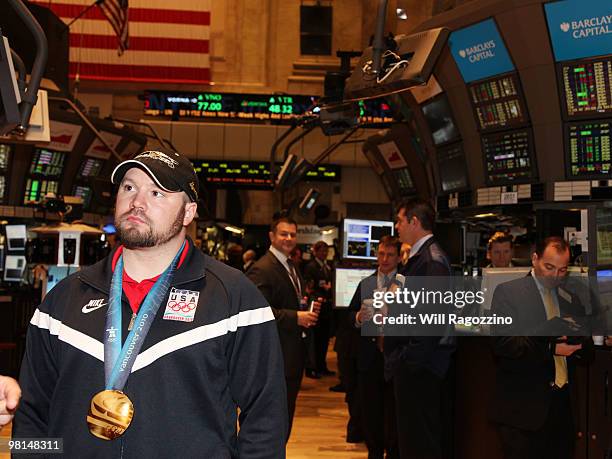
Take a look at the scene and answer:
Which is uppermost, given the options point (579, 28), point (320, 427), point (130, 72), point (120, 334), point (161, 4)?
point (161, 4)

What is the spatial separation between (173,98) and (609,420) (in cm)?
1414

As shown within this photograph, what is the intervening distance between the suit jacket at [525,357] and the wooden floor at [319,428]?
7.96 feet

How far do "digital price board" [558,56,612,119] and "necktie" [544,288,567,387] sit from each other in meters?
3.16

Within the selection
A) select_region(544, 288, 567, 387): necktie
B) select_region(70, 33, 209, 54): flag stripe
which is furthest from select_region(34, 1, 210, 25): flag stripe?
select_region(544, 288, 567, 387): necktie

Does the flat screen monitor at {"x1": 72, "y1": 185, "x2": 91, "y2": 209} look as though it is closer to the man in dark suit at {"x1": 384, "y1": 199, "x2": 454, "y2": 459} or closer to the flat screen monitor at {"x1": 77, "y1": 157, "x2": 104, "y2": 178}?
the flat screen monitor at {"x1": 77, "y1": 157, "x2": 104, "y2": 178}

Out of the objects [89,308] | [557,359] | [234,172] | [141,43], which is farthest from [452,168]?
[234,172]

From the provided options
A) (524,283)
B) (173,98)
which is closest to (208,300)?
(524,283)

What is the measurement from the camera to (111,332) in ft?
7.71

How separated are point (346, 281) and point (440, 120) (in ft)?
8.54

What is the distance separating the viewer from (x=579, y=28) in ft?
22.6

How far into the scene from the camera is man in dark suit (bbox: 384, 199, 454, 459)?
4898mm

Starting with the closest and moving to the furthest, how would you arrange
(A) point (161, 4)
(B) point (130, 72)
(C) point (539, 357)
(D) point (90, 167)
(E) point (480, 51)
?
(C) point (539, 357) → (E) point (480, 51) → (D) point (90, 167) → (A) point (161, 4) → (B) point (130, 72)

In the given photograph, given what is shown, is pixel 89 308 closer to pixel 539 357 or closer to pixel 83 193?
pixel 539 357

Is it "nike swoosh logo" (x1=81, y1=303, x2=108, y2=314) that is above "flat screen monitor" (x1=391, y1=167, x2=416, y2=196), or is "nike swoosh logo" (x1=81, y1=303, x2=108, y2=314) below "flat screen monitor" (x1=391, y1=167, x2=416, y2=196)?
below
